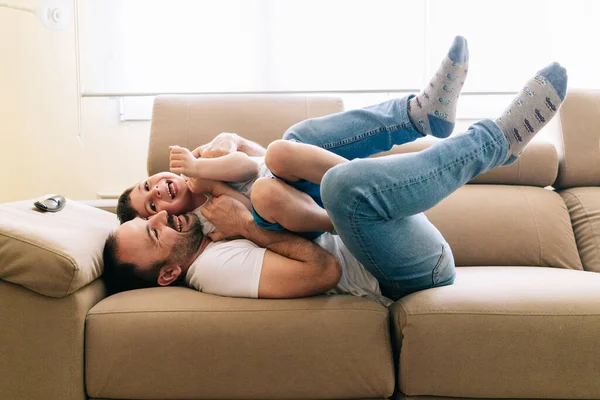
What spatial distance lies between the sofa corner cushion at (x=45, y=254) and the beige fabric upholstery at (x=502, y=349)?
77 centimetres

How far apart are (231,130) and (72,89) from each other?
132 centimetres

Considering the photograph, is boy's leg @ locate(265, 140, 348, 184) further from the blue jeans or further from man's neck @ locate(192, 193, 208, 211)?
man's neck @ locate(192, 193, 208, 211)

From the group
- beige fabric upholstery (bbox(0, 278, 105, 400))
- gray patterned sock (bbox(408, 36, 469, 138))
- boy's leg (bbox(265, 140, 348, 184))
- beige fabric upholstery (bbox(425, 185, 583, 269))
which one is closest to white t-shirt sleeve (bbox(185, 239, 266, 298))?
boy's leg (bbox(265, 140, 348, 184))

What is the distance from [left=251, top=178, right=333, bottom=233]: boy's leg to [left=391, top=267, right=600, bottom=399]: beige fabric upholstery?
340 mm

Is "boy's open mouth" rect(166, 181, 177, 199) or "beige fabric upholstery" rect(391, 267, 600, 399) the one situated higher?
"boy's open mouth" rect(166, 181, 177, 199)

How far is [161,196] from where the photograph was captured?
1719mm

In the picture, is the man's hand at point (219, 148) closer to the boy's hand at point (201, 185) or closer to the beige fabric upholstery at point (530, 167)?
the boy's hand at point (201, 185)

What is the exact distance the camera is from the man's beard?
158cm

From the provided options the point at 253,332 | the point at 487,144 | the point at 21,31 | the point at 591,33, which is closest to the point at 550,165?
Result: the point at 487,144

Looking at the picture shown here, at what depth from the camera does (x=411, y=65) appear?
303cm

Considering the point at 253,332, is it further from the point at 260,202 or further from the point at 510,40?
the point at 510,40

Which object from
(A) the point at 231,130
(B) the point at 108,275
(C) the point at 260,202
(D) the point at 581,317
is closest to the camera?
(D) the point at 581,317

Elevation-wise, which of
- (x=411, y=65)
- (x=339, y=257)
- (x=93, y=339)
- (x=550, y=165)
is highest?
(x=411, y=65)

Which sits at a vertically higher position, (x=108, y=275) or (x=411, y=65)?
(x=411, y=65)
